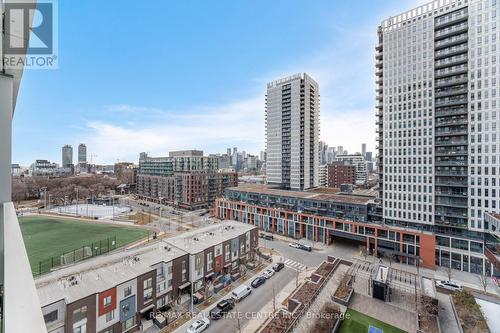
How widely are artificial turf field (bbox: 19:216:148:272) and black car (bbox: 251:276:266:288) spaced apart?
24508 mm

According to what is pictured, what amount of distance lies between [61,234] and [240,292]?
39.1m

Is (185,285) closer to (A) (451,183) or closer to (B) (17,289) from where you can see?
(B) (17,289)

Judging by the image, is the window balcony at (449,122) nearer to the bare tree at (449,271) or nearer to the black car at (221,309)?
the bare tree at (449,271)

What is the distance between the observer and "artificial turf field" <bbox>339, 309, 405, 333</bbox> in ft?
63.2

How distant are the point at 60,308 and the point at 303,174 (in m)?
57.7

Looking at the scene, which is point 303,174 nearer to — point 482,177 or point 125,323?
point 482,177

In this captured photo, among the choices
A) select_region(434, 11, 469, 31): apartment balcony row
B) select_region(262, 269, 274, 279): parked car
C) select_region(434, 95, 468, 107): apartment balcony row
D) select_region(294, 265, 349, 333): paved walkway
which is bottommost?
select_region(262, 269, 274, 279): parked car

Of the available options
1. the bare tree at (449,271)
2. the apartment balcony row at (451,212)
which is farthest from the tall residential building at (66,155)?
the bare tree at (449,271)

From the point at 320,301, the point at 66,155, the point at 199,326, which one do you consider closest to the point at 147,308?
the point at 199,326

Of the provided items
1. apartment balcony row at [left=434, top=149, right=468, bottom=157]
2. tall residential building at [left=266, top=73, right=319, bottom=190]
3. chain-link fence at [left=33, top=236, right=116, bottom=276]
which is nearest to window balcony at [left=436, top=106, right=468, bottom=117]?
apartment balcony row at [left=434, top=149, right=468, bottom=157]

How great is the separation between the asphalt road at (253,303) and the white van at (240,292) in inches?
14.7

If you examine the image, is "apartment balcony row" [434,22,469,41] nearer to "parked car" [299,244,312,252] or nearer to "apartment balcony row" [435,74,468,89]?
"apartment balcony row" [435,74,468,89]

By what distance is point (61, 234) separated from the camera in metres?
44.5

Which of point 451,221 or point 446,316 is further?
point 451,221
